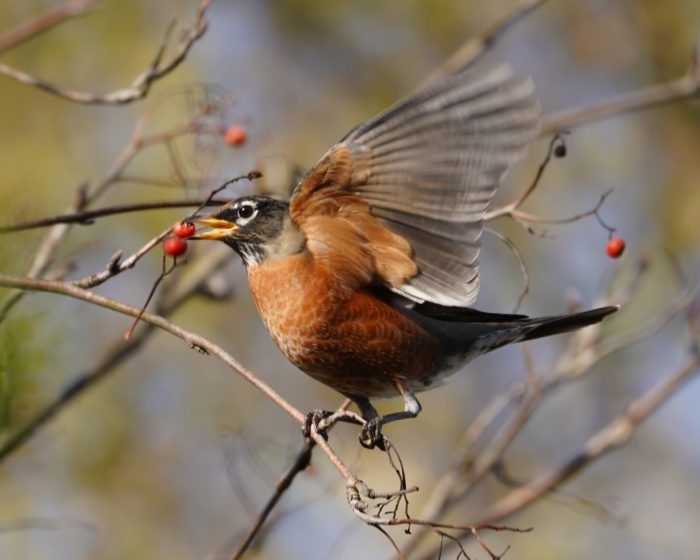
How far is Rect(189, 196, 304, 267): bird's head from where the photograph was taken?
11.1ft

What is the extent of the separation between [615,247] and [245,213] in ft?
3.83

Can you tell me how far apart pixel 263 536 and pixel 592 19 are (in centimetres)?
689

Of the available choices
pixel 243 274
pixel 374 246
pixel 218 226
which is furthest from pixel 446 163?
pixel 243 274

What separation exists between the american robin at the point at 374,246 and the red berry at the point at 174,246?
16cm

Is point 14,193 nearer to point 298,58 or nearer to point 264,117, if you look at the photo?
point 264,117

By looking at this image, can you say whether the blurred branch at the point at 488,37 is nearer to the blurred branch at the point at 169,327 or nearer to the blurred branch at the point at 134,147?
the blurred branch at the point at 134,147

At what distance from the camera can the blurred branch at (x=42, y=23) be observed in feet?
8.46

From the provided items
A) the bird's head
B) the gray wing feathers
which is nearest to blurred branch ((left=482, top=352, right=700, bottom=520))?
the gray wing feathers

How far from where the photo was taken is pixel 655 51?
8.81 m

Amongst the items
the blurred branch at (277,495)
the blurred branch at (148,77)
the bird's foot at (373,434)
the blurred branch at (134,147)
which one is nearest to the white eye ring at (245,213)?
the blurred branch at (134,147)

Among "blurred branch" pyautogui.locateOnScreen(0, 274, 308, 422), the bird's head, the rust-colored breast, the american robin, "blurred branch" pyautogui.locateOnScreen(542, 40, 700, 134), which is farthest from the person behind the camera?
"blurred branch" pyautogui.locateOnScreen(542, 40, 700, 134)

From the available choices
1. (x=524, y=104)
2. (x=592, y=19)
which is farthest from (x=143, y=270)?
(x=592, y=19)

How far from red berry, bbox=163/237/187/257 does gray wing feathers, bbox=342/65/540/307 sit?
62cm

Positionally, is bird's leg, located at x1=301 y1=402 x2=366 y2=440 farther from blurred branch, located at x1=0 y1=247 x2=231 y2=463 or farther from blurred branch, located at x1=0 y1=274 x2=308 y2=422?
blurred branch, located at x1=0 y1=247 x2=231 y2=463
